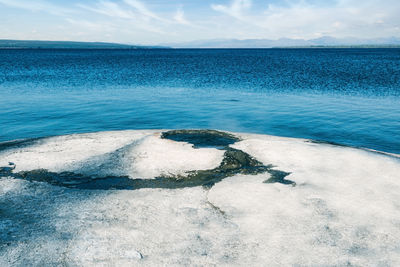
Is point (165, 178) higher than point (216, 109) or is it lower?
higher

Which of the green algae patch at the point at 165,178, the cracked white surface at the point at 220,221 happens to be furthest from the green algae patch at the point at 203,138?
the cracked white surface at the point at 220,221

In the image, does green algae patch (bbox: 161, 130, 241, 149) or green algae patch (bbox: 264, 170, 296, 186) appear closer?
green algae patch (bbox: 264, 170, 296, 186)

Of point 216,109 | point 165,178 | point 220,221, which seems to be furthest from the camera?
point 216,109

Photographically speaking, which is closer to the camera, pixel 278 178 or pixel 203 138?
pixel 278 178

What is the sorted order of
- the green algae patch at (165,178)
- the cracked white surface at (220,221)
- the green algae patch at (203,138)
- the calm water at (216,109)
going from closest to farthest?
the cracked white surface at (220,221) → the green algae patch at (165,178) → the green algae patch at (203,138) → the calm water at (216,109)

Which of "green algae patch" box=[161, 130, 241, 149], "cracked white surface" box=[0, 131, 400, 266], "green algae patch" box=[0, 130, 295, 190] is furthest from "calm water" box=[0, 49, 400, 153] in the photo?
"cracked white surface" box=[0, 131, 400, 266]

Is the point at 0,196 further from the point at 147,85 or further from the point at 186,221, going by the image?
the point at 147,85

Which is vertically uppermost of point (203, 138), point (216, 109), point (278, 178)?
point (278, 178)

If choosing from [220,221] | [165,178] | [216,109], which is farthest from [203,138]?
[216,109]

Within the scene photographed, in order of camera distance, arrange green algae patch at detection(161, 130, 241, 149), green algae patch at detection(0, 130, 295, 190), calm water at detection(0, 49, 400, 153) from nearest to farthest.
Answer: green algae patch at detection(0, 130, 295, 190)
green algae patch at detection(161, 130, 241, 149)
calm water at detection(0, 49, 400, 153)

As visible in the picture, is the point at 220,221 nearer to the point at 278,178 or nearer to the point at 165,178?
the point at 165,178

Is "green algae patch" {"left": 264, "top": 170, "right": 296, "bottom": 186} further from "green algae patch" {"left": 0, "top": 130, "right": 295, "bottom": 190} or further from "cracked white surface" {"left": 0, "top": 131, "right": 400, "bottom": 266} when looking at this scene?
"cracked white surface" {"left": 0, "top": 131, "right": 400, "bottom": 266}

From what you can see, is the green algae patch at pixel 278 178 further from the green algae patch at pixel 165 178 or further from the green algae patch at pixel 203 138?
the green algae patch at pixel 203 138

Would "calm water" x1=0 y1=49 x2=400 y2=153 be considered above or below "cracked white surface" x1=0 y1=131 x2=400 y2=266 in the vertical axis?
below
